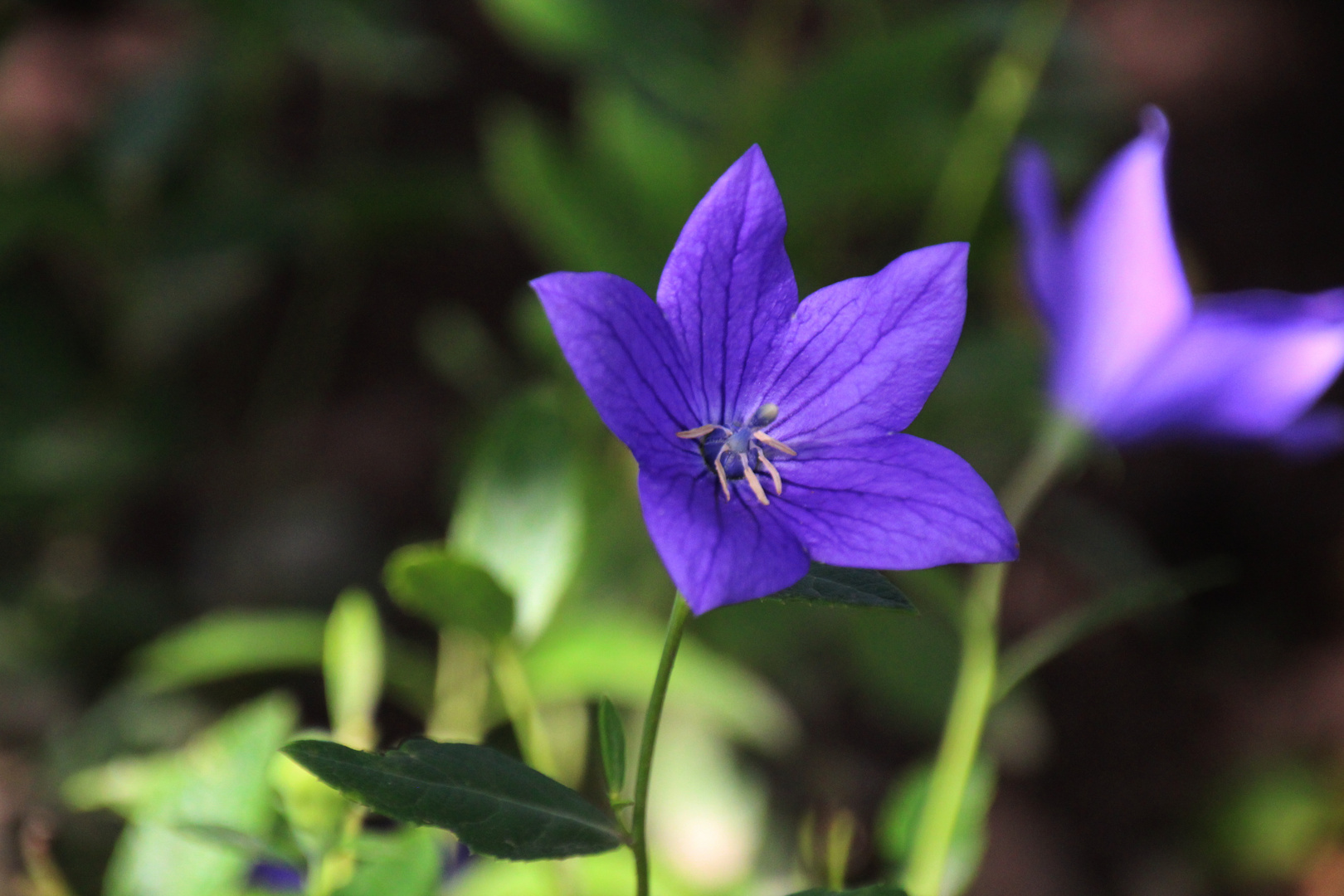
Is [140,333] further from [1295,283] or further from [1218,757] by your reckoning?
[1295,283]

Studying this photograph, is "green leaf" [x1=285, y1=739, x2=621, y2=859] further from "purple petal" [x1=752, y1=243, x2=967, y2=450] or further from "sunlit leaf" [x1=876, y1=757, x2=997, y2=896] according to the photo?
"sunlit leaf" [x1=876, y1=757, x2=997, y2=896]

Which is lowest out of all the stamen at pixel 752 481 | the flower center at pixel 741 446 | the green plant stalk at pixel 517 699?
the green plant stalk at pixel 517 699

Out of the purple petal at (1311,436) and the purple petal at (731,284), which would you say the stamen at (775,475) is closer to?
the purple petal at (731,284)

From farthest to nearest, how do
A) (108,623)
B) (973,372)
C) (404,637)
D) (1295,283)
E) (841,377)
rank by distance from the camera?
(1295,283)
(404,637)
(108,623)
(973,372)
(841,377)

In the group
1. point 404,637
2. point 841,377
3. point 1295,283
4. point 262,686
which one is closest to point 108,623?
point 262,686

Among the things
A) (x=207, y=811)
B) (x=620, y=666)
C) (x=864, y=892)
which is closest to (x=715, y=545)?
(x=864, y=892)

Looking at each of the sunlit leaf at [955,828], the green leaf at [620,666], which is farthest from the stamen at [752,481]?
the green leaf at [620,666]

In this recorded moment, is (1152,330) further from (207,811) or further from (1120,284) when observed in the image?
(207,811)
